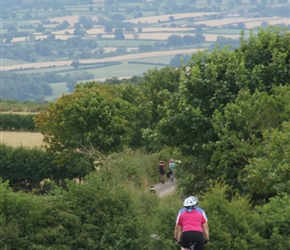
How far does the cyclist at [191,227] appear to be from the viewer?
53.4ft

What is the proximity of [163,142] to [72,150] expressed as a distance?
12660mm

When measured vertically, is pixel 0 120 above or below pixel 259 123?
below

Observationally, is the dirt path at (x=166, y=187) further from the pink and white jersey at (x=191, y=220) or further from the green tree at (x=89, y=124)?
the pink and white jersey at (x=191, y=220)

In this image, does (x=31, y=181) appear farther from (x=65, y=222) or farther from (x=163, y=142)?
(x=65, y=222)

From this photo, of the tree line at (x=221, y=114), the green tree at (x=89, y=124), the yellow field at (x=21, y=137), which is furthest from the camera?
the yellow field at (x=21, y=137)

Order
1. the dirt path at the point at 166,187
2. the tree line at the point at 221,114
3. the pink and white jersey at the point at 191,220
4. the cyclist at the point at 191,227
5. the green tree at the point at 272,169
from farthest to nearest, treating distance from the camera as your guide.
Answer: the dirt path at the point at 166,187
the tree line at the point at 221,114
the green tree at the point at 272,169
the pink and white jersey at the point at 191,220
the cyclist at the point at 191,227

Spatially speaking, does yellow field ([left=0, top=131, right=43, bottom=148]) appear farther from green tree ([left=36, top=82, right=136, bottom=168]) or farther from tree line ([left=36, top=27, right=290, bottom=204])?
tree line ([left=36, top=27, right=290, bottom=204])

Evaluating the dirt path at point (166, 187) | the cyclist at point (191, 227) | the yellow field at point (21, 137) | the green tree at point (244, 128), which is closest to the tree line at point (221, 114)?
the green tree at point (244, 128)

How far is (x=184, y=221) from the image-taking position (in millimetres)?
16578

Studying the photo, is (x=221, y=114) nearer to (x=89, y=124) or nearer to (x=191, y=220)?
(x=89, y=124)

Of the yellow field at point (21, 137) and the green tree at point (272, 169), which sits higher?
the green tree at point (272, 169)

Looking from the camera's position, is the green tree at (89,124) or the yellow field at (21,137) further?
the yellow field at (21,137)

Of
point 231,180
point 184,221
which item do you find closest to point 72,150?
point 231,180

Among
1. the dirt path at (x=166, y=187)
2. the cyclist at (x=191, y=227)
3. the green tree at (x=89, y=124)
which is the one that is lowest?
the dirt path at (x=166, y=187)
